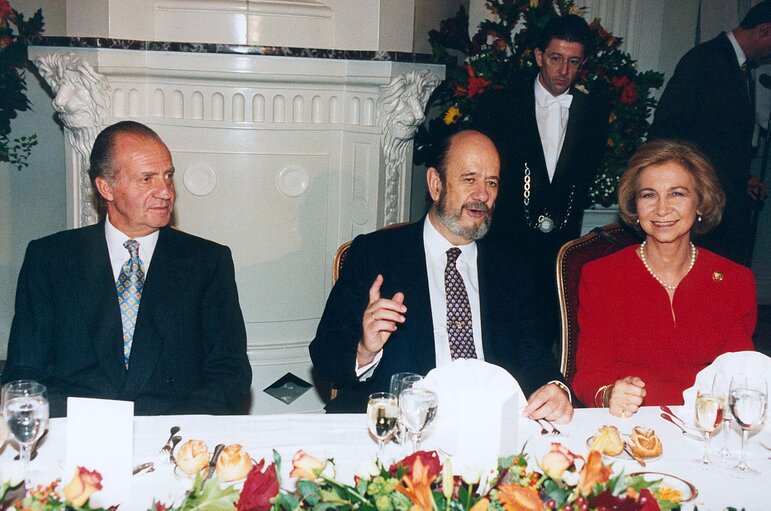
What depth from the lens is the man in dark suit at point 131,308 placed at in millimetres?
2221

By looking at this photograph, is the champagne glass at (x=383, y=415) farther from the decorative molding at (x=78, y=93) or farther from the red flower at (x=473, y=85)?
the red flower at (x=473, y=85)

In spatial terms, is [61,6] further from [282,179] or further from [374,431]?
[374,431]

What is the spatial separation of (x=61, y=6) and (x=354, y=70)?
1.74 metres

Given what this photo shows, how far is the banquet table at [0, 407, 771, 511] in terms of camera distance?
60.9 inches

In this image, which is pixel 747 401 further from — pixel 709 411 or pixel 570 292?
pixel 570 292

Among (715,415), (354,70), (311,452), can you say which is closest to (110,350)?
(311,452)

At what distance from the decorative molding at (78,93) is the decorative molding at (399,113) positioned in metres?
1.22

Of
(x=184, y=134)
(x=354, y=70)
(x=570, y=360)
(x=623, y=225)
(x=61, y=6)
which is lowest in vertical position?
(x=570, y=360)

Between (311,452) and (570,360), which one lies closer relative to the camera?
(311,452)

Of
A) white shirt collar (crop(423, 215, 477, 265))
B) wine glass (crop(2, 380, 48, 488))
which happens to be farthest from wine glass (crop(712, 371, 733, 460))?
wine glass (crop(2, 380, 48, 488))

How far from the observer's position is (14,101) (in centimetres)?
409

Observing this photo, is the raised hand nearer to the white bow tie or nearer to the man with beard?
the man with beard

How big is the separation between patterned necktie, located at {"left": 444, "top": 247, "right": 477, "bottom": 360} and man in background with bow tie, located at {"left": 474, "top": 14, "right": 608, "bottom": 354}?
3.94ft

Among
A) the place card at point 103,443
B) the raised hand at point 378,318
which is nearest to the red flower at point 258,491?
the place card at point 103,443
